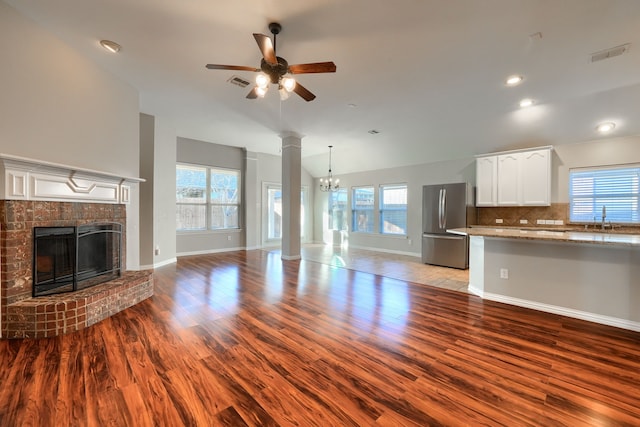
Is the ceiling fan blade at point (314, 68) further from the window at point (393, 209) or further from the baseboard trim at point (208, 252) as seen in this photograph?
the baseboard trim at point (208, 252)

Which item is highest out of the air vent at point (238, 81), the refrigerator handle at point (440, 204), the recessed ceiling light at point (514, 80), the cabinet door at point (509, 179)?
the air vent at point (238, 81)

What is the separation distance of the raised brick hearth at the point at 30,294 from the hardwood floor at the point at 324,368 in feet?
0.40

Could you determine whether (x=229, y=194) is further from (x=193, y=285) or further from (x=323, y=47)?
(x=323, y=47)

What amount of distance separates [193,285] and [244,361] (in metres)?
2.49

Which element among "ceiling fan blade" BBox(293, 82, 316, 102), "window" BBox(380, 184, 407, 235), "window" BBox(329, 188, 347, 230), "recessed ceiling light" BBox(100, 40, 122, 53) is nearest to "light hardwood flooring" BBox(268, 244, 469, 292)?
"window" BBox(380, 184, 407, 235)

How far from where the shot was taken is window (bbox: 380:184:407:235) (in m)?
7.60

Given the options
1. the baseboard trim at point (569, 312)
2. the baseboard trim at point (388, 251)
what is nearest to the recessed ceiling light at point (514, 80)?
the baseboard trim at point (569, 312)

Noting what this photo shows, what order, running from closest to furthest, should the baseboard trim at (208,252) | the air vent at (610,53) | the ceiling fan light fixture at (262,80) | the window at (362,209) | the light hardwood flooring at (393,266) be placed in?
1. the ceiling fan light fixture at (262,80)
2. the air vent at (610,53)
3. the light hardwood flooring at (393,266)
4. the baseboard trim at (208,252)
5. the window at (362,209)

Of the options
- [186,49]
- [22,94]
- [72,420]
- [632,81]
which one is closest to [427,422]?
[72,420]

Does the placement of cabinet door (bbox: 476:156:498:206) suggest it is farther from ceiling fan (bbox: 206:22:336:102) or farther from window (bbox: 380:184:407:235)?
ceiling fan (bbox: 206:22:336:102)

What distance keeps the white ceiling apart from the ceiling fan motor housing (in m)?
0.36

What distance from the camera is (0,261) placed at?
7.89 ft

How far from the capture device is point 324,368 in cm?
203

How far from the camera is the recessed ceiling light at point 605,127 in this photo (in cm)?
447
